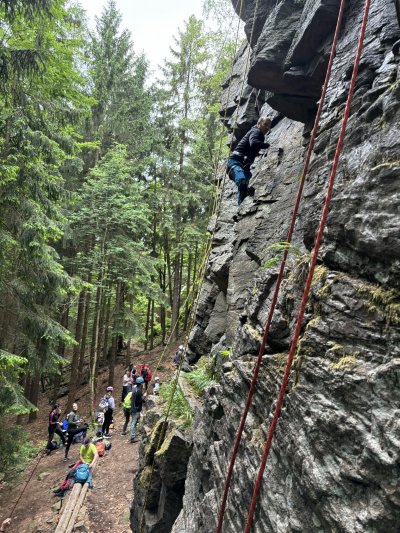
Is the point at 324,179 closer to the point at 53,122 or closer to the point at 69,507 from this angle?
the point at 53,122

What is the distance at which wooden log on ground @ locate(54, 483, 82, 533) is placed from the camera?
8562mm

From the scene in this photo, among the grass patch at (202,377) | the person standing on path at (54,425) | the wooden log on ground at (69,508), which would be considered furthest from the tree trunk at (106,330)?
the grass patch at (202,377)

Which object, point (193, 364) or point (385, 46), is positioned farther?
point (193, 364)

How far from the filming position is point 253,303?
195 inches

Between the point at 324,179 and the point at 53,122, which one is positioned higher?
the point at 53,122

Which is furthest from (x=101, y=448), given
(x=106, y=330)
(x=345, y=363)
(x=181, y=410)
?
(x=345, y=363)

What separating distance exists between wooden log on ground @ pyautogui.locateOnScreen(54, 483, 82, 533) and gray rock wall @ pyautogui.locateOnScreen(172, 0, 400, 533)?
192 inches

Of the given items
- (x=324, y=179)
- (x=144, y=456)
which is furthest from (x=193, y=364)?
(x=324, y=179)

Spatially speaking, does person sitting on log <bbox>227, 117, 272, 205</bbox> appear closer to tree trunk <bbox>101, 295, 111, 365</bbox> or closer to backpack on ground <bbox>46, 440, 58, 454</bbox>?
backpack on ground <bbox>46, 440, 58, 454</bbox>

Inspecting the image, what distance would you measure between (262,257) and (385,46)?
3.33 metres

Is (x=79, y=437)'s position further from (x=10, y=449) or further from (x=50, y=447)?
(x=10, y=449)

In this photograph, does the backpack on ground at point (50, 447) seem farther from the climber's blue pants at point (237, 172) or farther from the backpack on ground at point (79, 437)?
the climber's blue pants at point (237, 172)

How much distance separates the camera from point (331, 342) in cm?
300

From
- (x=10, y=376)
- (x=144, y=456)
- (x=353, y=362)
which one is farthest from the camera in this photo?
(x=10, y=376)
